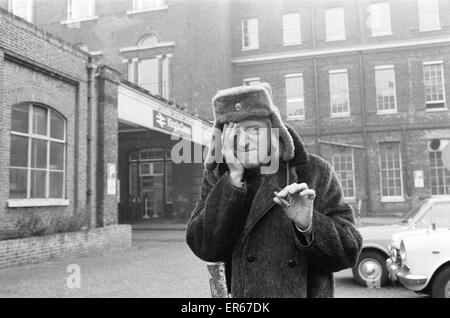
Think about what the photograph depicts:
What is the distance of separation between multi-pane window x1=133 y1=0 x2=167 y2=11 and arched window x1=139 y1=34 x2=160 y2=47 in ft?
5.50

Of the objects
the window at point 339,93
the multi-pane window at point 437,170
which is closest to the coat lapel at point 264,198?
the multi-pane window at point 437,170

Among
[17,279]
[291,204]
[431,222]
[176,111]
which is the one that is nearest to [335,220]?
[291,204]

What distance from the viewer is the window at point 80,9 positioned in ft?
94.3

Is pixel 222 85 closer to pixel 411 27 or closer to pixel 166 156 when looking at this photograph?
pixel 166 156

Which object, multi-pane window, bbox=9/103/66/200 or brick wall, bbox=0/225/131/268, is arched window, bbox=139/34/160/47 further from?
brick wall, bbox=0/225/131/268

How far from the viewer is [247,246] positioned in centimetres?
188

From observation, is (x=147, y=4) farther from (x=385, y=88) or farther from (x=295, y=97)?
(x=385, y=88)

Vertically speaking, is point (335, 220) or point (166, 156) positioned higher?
point (166, 156)

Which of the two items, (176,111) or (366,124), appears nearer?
(176,111)

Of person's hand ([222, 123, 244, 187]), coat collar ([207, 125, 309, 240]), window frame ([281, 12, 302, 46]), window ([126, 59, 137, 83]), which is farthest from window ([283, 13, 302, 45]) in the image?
person's hand ([222, 123, 244, 187])

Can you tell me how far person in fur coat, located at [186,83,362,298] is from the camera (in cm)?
181

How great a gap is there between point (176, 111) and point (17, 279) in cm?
1000

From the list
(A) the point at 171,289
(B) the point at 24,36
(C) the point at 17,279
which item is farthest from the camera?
(B) the point at 24,36

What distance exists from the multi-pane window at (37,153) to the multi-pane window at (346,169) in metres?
17.2
